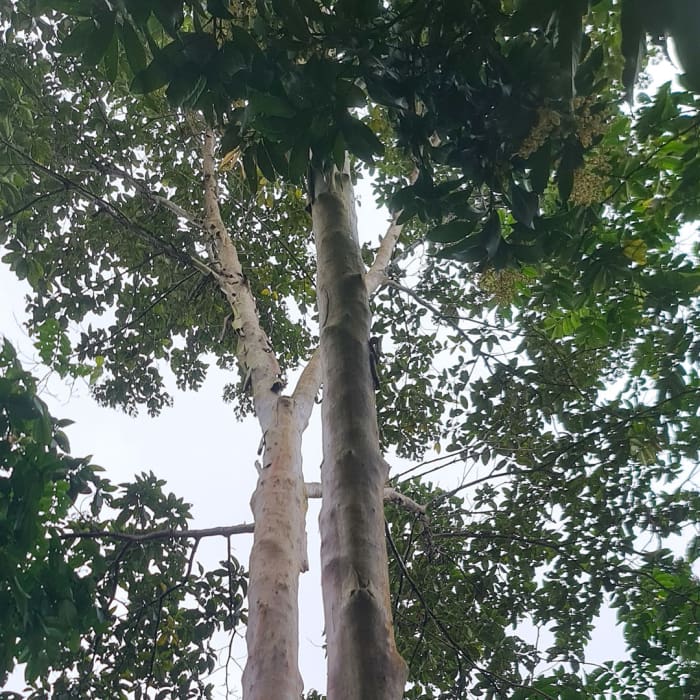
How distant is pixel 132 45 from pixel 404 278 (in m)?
4.41

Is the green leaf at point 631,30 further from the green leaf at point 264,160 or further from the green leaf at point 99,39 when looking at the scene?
the green leaf at point 99,39

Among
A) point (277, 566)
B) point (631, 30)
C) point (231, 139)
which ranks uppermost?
point (231, 139)

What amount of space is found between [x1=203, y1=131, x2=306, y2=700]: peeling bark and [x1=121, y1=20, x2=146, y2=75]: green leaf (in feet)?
7.03

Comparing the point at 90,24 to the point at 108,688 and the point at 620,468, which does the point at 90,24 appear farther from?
the point at 108,688

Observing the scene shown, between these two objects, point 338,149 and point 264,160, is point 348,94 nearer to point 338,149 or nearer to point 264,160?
point 338,149

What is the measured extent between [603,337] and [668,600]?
58.6 inches

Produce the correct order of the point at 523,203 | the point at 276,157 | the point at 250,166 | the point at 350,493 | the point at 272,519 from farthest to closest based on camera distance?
the point at 272,519, the point at 250,166, the point at 276,157, the point at 523,203, the point at 350,493

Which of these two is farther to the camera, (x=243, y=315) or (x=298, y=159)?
(x=243, y=315)

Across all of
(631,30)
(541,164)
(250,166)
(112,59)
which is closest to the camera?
(631,30)

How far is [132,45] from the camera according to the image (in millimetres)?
1830

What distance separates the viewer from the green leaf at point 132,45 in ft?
5.95

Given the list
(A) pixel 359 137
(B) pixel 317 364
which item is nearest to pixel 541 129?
(A) pixel 359 137

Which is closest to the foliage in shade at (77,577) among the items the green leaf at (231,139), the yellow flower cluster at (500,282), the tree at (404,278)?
the tree at (404,278)

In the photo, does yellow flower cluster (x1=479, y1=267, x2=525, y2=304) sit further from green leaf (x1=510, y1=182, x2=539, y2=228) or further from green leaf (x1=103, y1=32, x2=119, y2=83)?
green leaf (x1=103, y1=32, x2=119, y2=83)
